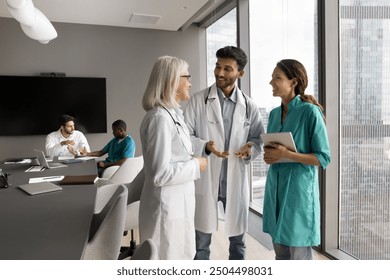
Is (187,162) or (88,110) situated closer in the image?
(187,162)

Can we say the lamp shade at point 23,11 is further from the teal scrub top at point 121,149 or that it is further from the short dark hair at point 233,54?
the teal scrub top at point 121,149

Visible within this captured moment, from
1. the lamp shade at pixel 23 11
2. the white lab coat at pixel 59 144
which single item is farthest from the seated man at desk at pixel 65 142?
the lamp shade at pixel 23 11

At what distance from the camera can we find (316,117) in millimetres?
1503

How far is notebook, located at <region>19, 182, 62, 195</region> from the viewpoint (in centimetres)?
175

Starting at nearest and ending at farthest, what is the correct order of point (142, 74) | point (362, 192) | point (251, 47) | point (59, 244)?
point (59, 244), point (362, 192), point (251, 47), point (142, 74)

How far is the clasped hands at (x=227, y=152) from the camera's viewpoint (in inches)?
72.5

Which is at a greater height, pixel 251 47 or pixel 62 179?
pixel 251 47

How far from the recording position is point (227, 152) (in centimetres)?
186

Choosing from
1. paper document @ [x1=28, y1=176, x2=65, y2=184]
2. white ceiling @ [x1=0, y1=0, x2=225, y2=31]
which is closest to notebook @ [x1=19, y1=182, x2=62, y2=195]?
paper document @ [x1=28, y1=176, x2=65, y2=184]

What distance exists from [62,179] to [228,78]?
1.34 meters

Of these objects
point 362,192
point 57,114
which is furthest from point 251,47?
point 57,114

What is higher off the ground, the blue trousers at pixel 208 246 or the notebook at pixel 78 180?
the notebook at pixel 78 180

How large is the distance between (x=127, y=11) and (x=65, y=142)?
79.4 inches

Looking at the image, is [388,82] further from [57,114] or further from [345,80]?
[57,114]
